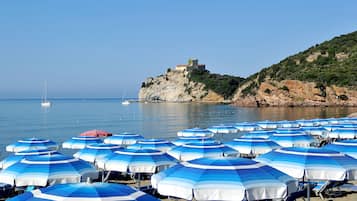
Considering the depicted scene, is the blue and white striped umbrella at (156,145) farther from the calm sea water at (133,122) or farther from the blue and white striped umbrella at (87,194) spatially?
the calm sea water at (133,122)

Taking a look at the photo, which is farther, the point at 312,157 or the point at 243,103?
the point at 243,103

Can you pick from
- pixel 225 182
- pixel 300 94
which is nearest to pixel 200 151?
pixel 225 182

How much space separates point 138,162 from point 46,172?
3048 millimetres

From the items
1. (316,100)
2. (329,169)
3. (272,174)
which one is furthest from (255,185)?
(316,100)

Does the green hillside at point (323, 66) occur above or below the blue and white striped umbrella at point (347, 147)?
above

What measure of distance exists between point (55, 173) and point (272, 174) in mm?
5367

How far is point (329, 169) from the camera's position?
11.0 m

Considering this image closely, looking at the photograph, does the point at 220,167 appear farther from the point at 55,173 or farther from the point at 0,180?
the point at 0,180

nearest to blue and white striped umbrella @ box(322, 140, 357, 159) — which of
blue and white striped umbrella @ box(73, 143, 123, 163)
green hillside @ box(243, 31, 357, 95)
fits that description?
blue and white striped umbrella @ box(73, 143, 123, 163)

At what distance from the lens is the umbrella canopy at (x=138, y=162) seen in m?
13.7

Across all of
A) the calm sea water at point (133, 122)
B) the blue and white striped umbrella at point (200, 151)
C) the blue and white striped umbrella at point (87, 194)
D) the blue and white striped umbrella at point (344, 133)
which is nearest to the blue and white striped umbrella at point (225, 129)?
the blue and white striped umbrella at point (344, 133)

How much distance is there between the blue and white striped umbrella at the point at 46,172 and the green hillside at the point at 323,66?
93.1m

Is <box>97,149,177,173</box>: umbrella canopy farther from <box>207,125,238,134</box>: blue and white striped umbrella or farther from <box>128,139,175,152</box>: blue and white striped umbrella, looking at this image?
<box>207,125,238,134</box>: blue and white striped umbrella

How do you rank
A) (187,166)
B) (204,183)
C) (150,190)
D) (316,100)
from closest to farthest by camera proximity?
(204,183)
(187,166)
(150,190)
(316,100)
